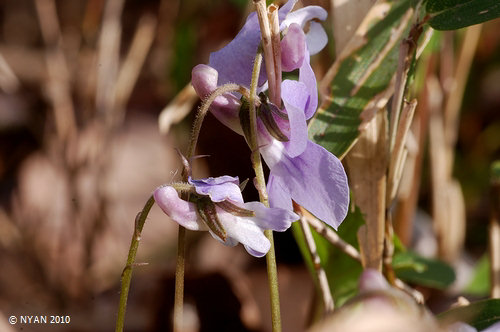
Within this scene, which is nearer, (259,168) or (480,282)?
(259,168)

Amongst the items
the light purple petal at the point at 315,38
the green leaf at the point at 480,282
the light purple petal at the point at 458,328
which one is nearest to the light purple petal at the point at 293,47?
the light purple petal at the point at 315,38

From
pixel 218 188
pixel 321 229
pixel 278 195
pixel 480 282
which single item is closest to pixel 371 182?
pixel 321 229

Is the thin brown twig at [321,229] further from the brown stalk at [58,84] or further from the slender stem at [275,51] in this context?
the brown stalk at [58,84]

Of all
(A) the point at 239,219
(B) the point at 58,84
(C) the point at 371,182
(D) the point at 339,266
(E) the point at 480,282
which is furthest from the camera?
(B) the point at 58,84

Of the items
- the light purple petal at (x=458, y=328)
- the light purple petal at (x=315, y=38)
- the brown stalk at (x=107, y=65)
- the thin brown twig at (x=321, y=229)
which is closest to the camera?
the light purple petal at (x=458, y=328)

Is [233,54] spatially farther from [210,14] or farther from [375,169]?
[210,14]

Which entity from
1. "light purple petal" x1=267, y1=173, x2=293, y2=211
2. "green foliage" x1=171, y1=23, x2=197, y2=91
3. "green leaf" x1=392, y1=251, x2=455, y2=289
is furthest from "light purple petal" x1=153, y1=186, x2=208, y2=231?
"green foliage" x1=171, y1=23, x2=197, y2=91

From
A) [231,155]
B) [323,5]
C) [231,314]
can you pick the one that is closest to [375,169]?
[323,5]

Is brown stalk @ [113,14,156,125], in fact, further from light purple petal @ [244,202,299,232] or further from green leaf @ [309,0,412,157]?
light purple petal @ [244,202,299,232]

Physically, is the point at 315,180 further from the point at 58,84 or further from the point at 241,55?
the point at 58,84
